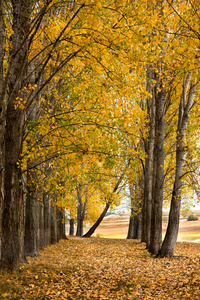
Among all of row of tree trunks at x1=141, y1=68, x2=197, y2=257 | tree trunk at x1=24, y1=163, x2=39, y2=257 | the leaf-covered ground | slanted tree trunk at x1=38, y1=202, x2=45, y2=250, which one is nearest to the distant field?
slanted tree trunk at x1=38, y1=202, x2=45, y2=250

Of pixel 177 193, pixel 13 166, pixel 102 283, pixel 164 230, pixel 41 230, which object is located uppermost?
pixel 13 166

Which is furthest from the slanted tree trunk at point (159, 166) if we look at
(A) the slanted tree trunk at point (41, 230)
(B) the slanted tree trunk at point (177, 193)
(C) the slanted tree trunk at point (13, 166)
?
(C) the slanted tree trunk at point (13, 166)

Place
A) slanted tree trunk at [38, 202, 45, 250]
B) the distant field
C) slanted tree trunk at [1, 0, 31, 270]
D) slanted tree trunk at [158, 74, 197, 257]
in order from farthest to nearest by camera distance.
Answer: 1. the distant field
2. slanted tree trunk at [38, 202, 45, 250]
3. slanted tree trunk at [158, 74, 197, 257]
4. slanted tree trunk at [1, 0, 31, 270]

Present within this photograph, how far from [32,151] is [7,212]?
5.28 feet

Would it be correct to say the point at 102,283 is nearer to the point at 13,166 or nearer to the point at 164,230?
the point at 13,166

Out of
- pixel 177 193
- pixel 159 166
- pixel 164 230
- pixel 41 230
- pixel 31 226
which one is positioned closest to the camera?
pixel 31 226

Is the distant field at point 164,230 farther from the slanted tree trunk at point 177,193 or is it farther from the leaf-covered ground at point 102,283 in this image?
the leaf-covered ground at point 102,283

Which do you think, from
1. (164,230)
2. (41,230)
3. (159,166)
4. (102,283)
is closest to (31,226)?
(41,230)

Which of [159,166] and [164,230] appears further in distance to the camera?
[164,230]

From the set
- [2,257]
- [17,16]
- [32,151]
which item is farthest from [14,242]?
[17,16]

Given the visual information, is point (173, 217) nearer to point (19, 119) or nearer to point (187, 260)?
point (187, 260)

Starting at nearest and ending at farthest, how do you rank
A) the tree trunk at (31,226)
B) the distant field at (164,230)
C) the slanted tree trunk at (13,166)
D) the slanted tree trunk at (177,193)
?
the slanted tree trunk at (13,166), the tree trunk at (31,226), the slanted tree trunk at (177,193), the distant field at (164,230)

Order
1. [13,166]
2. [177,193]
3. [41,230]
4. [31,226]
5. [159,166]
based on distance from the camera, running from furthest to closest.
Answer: [41,230] < [159,166] < [177,193] < [31,226] < [13,166]

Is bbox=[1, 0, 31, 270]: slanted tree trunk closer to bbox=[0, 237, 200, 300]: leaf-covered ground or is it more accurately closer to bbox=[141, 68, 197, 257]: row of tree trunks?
bbox=[0, 237, 200, 300]: leaf-covered ground
